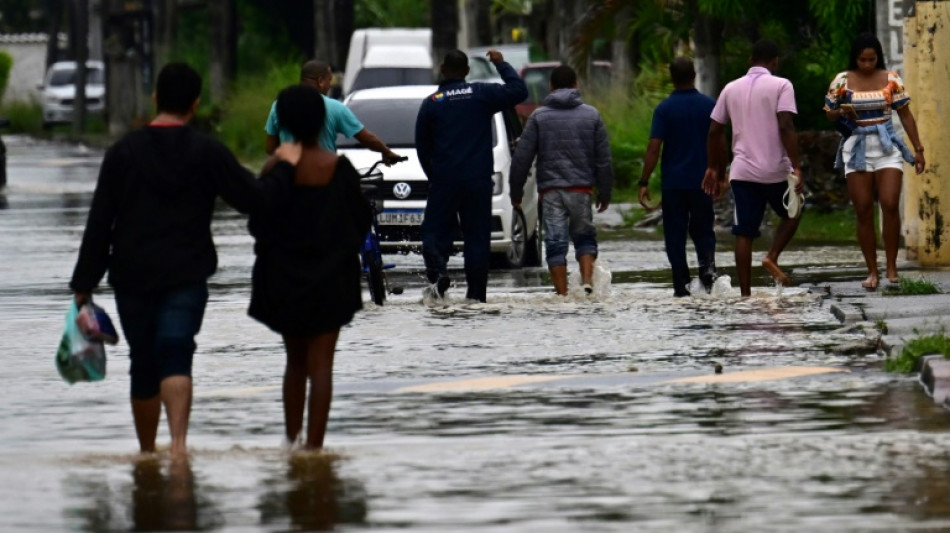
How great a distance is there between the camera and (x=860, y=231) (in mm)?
16688

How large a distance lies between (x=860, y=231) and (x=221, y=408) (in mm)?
6551

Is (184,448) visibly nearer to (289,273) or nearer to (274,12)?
(289,273)

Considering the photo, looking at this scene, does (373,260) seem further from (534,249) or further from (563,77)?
(534,249)

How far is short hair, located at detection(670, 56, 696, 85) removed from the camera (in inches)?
669

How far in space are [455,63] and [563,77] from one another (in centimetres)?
96

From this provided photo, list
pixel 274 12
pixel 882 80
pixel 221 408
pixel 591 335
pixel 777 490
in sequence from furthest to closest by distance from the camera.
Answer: pixel 274 12
pixel 882 80
pixel 591 335
pixel 221 408
pixel 777 490

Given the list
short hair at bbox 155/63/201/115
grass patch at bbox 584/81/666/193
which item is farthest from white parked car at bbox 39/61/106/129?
short hair at bbox 155/63/201/115

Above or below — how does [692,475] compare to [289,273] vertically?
below

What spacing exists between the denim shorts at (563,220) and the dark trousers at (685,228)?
21.1 inches

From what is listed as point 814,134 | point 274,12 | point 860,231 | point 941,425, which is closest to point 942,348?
point 941,425

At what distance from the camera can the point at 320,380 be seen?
9562mm

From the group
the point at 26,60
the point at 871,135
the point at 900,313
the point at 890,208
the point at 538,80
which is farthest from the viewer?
the point at 26,60

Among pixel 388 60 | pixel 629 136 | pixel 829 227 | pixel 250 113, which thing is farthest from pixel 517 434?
pixel 250 113

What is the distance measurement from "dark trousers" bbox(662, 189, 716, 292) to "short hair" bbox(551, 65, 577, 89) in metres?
1.00
